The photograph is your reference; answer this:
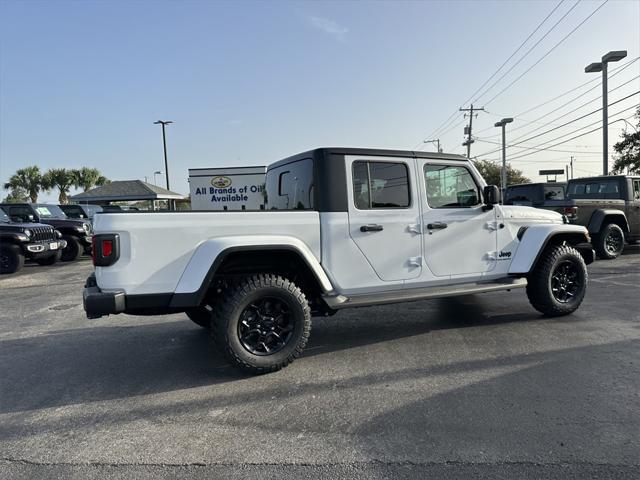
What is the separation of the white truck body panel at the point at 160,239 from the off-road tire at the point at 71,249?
11.9 m

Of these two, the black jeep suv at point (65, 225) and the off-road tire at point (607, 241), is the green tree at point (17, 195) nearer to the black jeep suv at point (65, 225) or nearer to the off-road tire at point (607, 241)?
the black jeep suv at point (65, 225)

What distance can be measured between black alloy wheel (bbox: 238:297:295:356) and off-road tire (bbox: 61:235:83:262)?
39.9ft

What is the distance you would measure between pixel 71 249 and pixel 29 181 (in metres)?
45.5

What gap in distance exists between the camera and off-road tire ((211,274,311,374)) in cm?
383

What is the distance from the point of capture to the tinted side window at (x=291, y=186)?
4461 millimetres

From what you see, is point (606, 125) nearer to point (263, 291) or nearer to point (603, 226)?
point (603, 226)

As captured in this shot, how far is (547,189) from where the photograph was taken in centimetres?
1143

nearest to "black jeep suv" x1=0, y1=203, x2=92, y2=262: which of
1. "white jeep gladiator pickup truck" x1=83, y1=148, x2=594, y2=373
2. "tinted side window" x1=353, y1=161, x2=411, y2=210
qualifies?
"white jeep gladiator pickup truck" x1=83, y1=148, x2=594, y2=373

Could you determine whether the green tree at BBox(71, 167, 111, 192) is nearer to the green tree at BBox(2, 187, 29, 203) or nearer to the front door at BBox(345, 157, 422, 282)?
the green tree at BBox(2, 187, 29, 203)

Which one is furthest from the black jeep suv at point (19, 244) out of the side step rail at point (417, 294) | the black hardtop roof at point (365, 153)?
the side step rail at point (417, 294)

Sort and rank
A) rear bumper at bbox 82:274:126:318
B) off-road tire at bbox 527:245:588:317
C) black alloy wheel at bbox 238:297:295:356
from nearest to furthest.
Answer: rear bumper at bbox 82:274:126:318, black alloy wheel at bbox 238:297:295:356, off-road tire at bbox 527:245:588:317

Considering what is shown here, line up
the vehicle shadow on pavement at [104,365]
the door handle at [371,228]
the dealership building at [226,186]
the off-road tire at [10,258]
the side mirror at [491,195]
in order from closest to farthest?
the vehicle shadow on pavement at [104,365]
the door handle at [371,228]
the side mirror at [491,195]
the off-road tire at [10,258]
the dealership building at [226,186]

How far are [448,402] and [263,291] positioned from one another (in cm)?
174

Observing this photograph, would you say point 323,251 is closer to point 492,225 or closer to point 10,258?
point 492,225
